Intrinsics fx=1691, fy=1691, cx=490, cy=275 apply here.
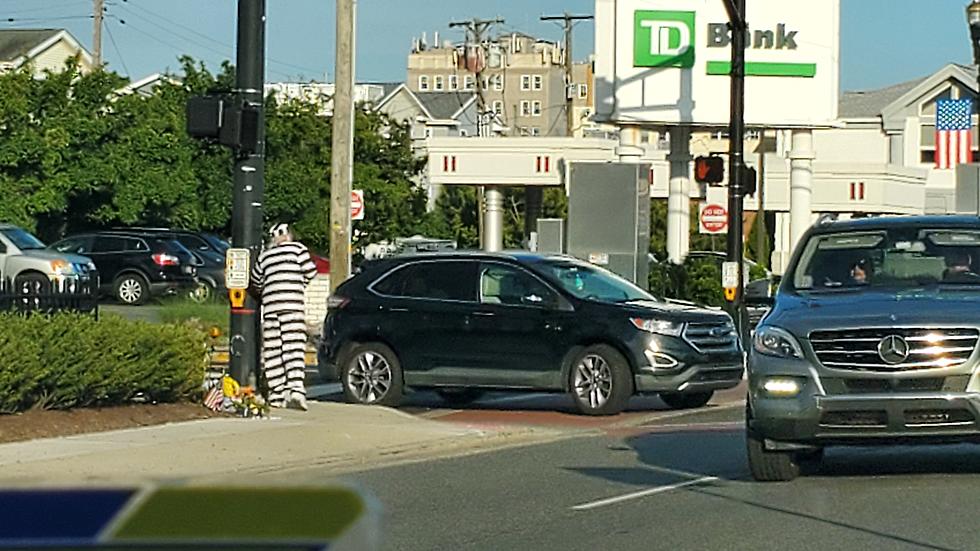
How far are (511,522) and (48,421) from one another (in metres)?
5.54

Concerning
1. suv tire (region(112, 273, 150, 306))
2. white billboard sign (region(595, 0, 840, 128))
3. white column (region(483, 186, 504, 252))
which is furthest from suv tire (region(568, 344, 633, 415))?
white column (region(483, 186, 504, 252))

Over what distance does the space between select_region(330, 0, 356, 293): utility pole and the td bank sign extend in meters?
14.7

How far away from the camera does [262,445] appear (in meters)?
13.8

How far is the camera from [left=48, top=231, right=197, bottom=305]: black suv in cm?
3494

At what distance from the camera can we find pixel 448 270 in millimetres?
17969

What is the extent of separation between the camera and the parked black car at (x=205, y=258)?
113 feet

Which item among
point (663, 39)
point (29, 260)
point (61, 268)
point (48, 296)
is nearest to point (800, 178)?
point (663, 39)

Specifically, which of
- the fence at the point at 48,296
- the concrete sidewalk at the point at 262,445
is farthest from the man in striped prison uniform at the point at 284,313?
the fence at the point at 48,296

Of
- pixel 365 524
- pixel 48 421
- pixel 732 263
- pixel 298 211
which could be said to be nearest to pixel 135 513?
pixel 365 524

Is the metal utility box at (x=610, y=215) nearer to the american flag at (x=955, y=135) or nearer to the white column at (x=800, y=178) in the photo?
the american flag at (x=955, y=135)

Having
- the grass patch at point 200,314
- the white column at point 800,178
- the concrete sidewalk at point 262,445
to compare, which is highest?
the white column at point 800,178

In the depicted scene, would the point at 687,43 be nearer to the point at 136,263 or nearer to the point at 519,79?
the point at 136,263

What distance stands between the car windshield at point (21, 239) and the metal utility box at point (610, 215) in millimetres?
10433

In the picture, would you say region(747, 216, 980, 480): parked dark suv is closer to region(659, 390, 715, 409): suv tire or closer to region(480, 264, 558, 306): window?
region(480, 264, 558, 306): window
